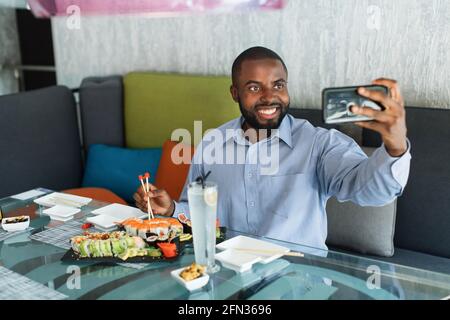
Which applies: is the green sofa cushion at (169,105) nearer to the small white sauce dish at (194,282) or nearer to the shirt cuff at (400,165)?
the shirt cuff at (400,165)

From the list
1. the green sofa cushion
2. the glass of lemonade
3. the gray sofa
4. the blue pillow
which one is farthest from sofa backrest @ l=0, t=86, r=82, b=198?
the glass of lemonade

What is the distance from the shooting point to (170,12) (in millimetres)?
2865

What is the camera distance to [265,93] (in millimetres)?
1690

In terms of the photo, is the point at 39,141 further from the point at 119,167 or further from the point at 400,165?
the point at 400,165

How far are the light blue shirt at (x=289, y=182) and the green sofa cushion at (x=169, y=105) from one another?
80cm

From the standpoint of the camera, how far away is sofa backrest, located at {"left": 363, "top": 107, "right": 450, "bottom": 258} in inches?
76.3

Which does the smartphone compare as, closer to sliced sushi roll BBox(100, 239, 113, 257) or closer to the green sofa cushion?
sliced sushi roll BBox(100, 239, 113, 257)

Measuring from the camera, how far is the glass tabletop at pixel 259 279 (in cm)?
114

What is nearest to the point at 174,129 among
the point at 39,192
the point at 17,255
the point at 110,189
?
the point at 110,189

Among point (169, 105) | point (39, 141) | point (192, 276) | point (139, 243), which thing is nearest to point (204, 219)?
point (192, 276)

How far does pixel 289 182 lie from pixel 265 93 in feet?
0.91

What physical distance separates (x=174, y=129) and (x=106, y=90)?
1.61 ft

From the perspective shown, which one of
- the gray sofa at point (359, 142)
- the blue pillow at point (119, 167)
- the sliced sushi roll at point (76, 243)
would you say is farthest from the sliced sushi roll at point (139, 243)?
the blue pillow at point (119, 167)

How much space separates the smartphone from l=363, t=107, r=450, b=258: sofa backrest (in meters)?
0.90
